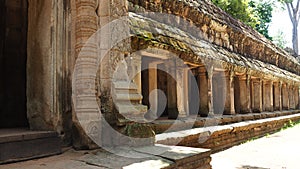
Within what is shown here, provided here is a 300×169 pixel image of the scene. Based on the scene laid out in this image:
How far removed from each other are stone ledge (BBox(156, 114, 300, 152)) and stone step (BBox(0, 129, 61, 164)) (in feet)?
6.44

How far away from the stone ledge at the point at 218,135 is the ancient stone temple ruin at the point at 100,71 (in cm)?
3

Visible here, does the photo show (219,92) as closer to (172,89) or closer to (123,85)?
(172,89)

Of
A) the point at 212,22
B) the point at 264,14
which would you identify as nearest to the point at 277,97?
the point at 212,22

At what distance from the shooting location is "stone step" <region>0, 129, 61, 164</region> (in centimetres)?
276

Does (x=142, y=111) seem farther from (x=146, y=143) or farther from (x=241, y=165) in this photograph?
(x=241, y=165)

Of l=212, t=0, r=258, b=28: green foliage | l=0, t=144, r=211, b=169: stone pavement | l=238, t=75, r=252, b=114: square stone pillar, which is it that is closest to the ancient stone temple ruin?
l=0, t=144, r=211, b=169: stone pavement

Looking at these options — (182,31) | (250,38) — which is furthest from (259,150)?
(250,38)

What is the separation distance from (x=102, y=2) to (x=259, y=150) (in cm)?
564

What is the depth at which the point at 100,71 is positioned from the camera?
351 cm

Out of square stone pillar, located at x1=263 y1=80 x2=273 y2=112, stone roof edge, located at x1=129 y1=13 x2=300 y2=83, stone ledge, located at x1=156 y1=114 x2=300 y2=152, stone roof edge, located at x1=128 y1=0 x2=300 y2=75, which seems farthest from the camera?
square stone pillar, located at x1=263 y1=80 x2=273 y2=112

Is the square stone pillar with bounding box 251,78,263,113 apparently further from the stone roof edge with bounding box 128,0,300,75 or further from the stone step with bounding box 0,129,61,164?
the stone step with bounding box 0,129,61,164

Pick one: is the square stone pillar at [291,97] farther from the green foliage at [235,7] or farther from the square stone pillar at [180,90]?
the square stone pillar at [180,90]

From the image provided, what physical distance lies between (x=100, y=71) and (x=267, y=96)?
451 inches

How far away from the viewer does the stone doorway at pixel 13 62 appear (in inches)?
184
